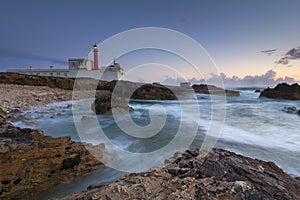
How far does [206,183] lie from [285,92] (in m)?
25.5

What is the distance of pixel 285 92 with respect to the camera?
21.5 m

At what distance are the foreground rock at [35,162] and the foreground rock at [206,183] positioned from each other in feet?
4.22

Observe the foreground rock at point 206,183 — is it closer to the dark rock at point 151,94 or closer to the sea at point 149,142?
the sea at point 149,142

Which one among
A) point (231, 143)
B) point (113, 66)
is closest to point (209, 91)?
point (113, 66)

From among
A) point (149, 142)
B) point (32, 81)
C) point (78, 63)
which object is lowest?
point (149, 142)

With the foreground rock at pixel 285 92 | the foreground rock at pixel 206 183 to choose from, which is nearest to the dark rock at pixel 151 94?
the foreground rock at pixel 285 92

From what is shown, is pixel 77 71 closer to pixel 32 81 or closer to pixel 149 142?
pixel 32 81

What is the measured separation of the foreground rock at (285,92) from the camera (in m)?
20.6

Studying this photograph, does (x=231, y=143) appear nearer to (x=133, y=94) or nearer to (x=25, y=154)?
(x=25, y=154)

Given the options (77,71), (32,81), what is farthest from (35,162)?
(77,71)

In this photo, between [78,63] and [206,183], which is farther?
[78,63]

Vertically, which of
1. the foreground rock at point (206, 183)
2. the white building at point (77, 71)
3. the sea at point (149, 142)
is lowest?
the sea at point (149, 142)

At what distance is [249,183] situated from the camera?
178cm

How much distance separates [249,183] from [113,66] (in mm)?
33122
